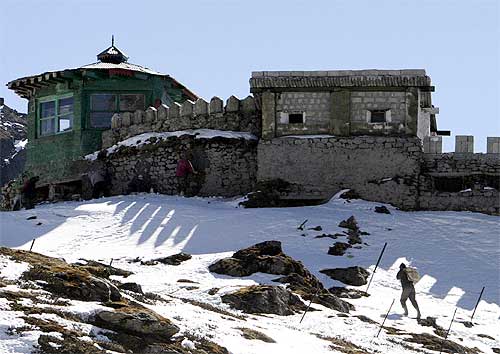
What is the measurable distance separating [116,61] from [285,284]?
1817cm

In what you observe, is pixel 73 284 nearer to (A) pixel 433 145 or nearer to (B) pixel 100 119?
(A) pixel 433 145

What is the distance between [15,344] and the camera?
528 inches

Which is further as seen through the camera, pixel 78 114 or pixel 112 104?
pixel 112 104

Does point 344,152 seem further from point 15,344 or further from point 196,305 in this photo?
point 15,344

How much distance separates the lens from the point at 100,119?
37062mm

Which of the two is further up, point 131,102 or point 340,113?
point 131,102

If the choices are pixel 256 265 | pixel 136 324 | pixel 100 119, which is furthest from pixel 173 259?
pixel 100 119

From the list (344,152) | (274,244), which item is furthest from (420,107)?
(274,244)

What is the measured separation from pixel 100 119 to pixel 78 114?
2.51 feet

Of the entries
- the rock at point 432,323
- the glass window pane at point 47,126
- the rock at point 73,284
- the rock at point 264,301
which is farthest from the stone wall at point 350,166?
the rock at point 73,284

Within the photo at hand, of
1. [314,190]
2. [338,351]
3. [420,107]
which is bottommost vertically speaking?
[338,351]

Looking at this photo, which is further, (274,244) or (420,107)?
(420,107)

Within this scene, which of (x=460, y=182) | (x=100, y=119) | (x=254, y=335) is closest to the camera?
(x=254, y=335)

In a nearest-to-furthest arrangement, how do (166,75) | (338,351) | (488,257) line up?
(338,351) → (488,257) → (166,75)
